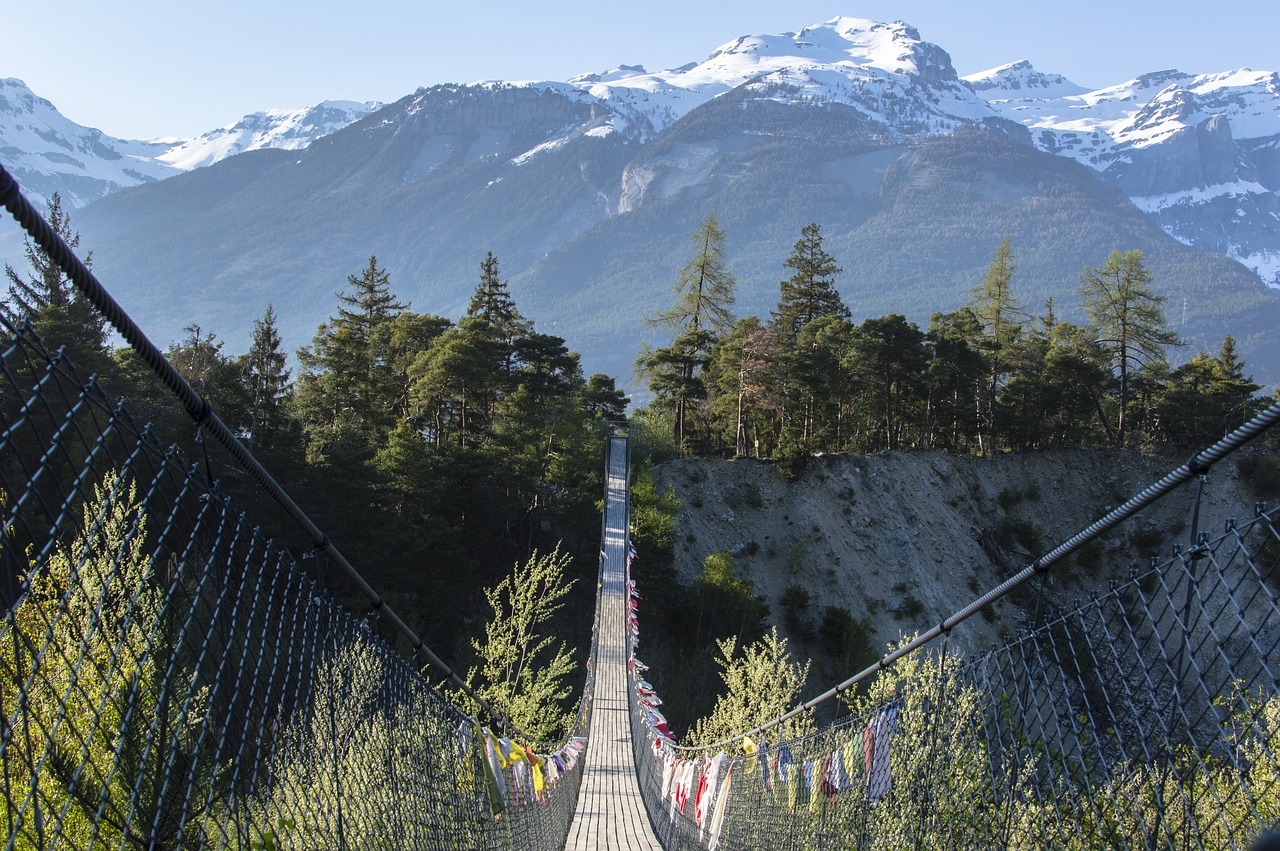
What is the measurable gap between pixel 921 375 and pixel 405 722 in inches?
1148

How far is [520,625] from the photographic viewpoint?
31.1 ft

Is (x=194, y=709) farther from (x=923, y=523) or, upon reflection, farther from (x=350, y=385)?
(x=923, y=523)

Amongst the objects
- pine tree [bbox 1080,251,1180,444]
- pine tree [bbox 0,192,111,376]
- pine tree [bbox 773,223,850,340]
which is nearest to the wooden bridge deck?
pine tree [bbox 0,192,111,376]

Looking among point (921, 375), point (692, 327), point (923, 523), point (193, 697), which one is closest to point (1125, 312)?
point (921, 375)

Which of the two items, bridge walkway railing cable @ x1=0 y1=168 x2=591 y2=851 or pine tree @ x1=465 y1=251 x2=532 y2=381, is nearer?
bridge walkway railing cable @ x1=0 y1=168 x2=591 y2=851

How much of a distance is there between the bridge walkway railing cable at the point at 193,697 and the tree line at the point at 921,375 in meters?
25.2

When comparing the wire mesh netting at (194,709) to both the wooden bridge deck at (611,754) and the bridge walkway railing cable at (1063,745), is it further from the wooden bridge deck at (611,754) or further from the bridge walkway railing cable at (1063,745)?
the wooden bridge deck at (611,754)

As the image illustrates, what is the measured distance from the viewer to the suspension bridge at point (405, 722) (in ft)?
7.18

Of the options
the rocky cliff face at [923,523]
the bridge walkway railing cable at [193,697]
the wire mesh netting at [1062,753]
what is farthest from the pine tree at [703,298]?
the bridge walkway railing cable at [193,697]

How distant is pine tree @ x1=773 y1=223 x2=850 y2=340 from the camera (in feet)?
118

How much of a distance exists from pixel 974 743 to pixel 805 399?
97.4 ft

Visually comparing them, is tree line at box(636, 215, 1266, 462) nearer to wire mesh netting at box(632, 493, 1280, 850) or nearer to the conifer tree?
the conifer tree

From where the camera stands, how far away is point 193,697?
3051 mm

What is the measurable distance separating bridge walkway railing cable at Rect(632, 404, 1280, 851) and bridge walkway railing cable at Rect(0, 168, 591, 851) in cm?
206
